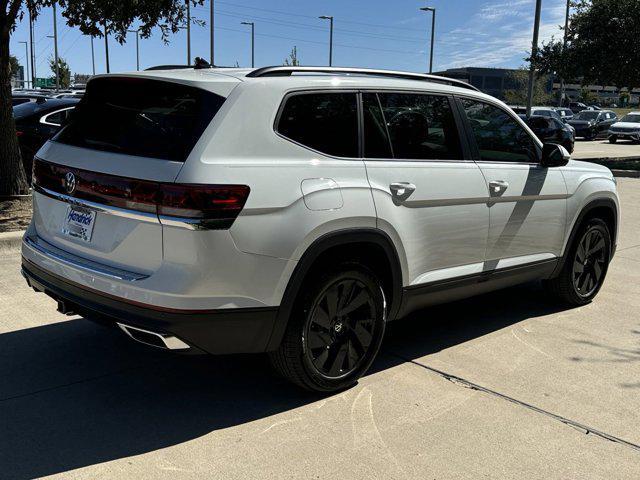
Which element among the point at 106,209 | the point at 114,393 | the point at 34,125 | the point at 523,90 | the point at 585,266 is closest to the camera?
the point at 106,209

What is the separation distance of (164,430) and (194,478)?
1.66 feet

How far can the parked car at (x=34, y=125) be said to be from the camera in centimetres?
1110

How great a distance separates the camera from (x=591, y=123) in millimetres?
36062

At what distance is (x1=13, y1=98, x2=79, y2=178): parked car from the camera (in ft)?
36.4

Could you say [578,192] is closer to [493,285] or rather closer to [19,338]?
[493,285]

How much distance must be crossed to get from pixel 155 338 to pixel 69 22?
277 inches

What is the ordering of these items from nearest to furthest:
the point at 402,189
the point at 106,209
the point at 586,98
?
1. the point at 106,209
2. the point at 402,189
3. the point at 586,98

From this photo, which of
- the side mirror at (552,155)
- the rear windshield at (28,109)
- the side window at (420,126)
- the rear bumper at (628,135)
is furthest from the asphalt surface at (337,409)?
the rear bumper at (628,135)

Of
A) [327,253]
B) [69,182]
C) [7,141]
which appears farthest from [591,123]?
[69,182]

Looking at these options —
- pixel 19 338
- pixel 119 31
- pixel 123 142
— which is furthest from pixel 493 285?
pixel 119 31

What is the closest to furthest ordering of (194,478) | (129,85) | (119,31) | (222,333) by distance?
(194,478) < (222,333) < (129,85) < (119,31)

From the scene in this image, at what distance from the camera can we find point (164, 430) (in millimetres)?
3467

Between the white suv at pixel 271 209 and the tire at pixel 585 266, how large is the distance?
121cm

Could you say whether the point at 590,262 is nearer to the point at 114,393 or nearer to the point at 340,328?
the point at 340,328
